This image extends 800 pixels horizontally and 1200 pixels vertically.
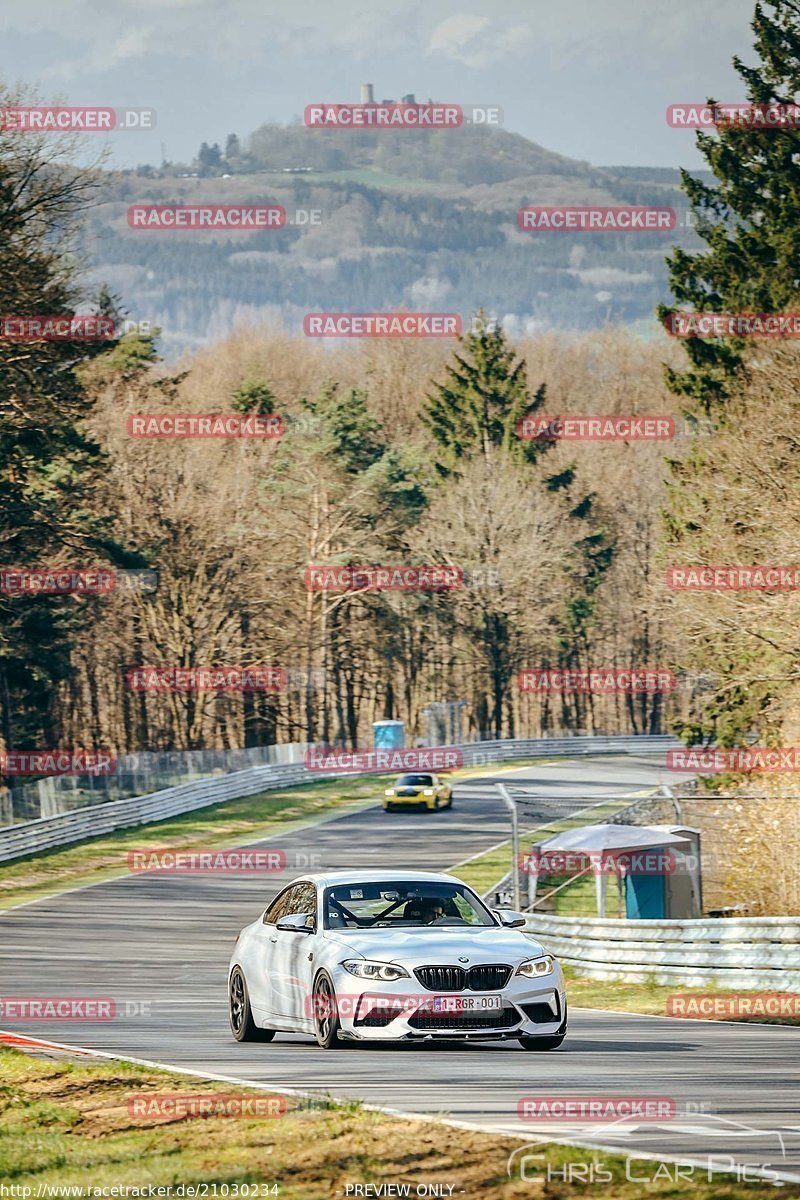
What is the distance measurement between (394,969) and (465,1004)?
0.56 m

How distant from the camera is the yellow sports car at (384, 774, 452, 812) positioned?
181ft

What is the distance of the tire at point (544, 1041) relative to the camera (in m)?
12.9

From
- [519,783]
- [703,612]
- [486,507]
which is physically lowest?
[519,783]

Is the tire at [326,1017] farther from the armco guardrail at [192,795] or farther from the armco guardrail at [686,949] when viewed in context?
the armco guardrail at [192,795]

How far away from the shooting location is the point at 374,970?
12555mm

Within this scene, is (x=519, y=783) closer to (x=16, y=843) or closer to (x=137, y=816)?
(x=137, y=816)

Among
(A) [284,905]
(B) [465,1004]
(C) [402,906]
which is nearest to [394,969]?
(B) [465,1004]

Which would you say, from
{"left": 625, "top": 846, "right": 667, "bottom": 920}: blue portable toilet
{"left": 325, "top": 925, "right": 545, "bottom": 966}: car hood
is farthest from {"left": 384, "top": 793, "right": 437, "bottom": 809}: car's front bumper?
{"left": 325, "top": 925, "right": 545, "bottom": 966}: car hood

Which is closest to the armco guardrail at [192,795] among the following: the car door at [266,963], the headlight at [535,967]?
the car door at [266,963]

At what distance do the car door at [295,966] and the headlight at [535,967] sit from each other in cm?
165

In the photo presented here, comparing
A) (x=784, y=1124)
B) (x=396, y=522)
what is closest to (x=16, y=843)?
(x=784, y=1124)

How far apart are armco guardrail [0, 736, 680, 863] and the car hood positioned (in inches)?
1242

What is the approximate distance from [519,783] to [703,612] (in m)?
25.6

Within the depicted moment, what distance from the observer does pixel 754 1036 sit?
1491cm
